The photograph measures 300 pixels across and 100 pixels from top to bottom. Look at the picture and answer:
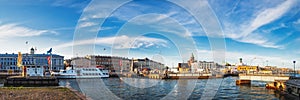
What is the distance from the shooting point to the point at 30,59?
5012 inches

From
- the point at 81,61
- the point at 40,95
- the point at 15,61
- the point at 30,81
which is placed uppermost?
the point at 15,61

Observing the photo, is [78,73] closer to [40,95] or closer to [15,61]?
[15,61]

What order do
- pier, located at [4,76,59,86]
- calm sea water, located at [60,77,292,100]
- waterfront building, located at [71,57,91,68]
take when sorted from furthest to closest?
1. waterfront building, located at [71,57,91,68]
2. pier, located at [4,76,59,86]
3. calm sea water, located at [60,77,292,100]

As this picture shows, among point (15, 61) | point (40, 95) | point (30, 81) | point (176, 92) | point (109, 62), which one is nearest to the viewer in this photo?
point (40, 95)

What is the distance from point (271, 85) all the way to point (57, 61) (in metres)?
103

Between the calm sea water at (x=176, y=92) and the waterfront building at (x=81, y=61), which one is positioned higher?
the waterfront building at (x=81, y=61)

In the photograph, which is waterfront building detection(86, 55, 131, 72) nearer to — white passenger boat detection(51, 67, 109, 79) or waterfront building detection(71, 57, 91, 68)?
waterfront building detection(71, 57, 91, 68)

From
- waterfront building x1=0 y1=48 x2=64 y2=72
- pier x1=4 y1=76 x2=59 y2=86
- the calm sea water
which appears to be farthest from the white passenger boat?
the calm sea water

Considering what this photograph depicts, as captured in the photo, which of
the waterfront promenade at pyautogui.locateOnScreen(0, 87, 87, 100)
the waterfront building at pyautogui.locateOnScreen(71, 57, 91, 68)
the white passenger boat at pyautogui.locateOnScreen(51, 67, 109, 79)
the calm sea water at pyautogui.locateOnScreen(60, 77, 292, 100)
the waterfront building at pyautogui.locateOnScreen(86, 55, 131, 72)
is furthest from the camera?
the waterfront building at pyautogui.locateOnScreen(86, 55, 131, 72)

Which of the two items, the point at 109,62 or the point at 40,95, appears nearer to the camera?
the point at 40,95

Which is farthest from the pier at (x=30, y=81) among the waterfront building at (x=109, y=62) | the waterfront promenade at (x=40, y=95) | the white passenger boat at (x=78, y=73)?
the waterfront building at (x=109, y=62)

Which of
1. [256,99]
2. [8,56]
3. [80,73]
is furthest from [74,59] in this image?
[256,99]

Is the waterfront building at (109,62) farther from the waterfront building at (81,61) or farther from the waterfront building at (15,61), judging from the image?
the waterfront building at (15,61)

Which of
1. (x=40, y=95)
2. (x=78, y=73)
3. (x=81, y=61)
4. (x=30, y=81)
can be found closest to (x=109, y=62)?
(x=81, y=61)
